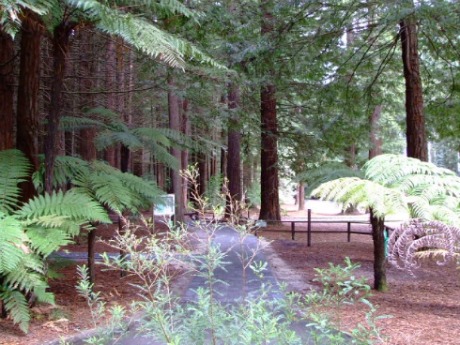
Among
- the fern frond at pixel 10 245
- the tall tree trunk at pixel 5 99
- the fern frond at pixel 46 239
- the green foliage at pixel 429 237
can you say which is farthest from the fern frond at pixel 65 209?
the green foliage at pixel 429 237

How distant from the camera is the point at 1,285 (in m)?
4.52

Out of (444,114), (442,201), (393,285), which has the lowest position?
(393,285)

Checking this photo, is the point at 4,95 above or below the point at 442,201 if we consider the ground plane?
above

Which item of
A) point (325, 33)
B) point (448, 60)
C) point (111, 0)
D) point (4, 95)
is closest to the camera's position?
point (111, 0)

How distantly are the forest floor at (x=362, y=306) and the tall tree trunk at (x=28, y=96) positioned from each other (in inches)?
56.9

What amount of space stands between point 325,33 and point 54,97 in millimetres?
5858

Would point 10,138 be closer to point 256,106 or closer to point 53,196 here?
point 53,196

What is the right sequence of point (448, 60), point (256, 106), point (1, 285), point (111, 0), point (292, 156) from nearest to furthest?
point (1, 285) → point (111, 0) → point (448, 60) → point (256, 106) → point (292, 156)

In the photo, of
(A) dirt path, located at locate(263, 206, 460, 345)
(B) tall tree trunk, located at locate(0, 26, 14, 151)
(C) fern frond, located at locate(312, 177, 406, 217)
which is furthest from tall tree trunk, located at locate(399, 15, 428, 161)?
(B) tall tree trunk, located at locate(0, 26, 14, 151)

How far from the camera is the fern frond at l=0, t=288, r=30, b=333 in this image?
13.8ft

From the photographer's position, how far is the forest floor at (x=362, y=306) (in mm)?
4430

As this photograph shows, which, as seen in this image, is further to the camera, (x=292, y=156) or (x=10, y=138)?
(x=292, y=156)

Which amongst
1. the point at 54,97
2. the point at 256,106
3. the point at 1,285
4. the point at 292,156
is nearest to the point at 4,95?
the point at 54,97

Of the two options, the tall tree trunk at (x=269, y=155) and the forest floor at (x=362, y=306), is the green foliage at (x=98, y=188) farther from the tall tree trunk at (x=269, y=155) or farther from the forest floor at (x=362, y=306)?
the tall tree trunk at (x=269, y=155)
